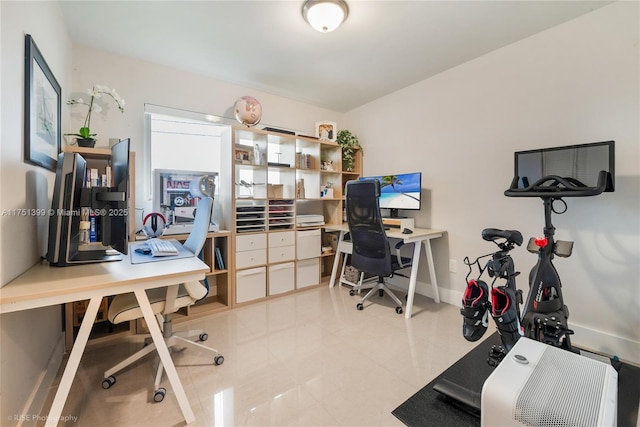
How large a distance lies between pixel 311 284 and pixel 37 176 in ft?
8.41

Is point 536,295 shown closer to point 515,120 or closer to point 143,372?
point 515,120

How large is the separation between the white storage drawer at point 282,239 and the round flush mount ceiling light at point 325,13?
77.5 inches

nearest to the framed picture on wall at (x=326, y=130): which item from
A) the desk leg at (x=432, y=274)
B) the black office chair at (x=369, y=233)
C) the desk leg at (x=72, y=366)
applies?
the black office chair at (x=369, y=233)

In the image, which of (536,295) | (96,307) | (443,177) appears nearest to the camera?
(96,307)

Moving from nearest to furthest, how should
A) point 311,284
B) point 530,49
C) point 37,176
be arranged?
1. point 37,176
2. point 530,49
3. point 311,284

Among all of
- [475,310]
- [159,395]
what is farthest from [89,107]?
[475,310]

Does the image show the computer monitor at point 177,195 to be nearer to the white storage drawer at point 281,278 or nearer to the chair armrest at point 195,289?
the white storage drawer at point 281,278

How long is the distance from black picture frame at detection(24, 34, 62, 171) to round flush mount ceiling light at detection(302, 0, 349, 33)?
1520mm

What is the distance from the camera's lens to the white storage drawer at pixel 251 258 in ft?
8.98

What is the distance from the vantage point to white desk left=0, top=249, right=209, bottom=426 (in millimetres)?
1018

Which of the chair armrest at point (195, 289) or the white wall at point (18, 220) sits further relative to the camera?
the chair armrest at point (195, 289)

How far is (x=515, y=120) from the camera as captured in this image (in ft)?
7.68

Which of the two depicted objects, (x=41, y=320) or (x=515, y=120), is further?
(x=515, y=120)

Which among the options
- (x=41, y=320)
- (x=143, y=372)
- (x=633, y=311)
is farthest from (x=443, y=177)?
(x=41, y=320)
